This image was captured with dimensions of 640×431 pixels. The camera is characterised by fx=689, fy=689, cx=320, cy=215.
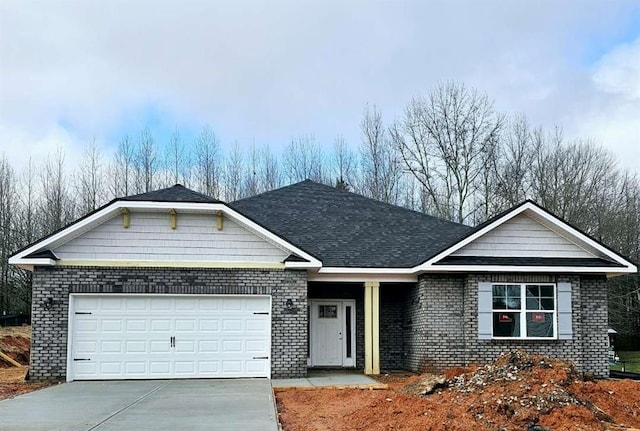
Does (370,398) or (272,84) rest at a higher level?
(272,84)

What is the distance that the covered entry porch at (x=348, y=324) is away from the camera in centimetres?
1938

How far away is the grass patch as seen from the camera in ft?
96.4

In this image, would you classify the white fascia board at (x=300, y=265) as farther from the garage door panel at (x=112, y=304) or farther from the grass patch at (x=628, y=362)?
the grass patch at (x=628, y=362)

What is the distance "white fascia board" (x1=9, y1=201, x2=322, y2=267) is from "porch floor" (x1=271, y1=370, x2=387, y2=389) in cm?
272

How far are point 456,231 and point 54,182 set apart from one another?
1169 inches

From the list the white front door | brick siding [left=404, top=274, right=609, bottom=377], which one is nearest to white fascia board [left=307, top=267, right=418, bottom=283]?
brick siding [left=404, top=274, right=609, bottom=377]

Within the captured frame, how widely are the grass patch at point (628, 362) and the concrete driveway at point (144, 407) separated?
→ 797 inches

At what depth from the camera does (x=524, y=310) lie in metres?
17.1

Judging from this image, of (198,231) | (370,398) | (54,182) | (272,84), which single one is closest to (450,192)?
(272,84)

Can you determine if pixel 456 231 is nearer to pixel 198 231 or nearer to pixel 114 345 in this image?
pixel 198 231

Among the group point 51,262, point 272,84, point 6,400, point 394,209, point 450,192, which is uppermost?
point 272,84

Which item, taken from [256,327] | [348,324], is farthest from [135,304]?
[348,324]

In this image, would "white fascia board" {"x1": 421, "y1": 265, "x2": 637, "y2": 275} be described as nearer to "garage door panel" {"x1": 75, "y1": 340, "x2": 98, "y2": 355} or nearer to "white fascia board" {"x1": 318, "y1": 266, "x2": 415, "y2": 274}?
"white fascia board" {"x1": 318, "y1": 266, "x2": 415, "y2": 274}

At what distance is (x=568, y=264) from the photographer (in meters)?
17.0
